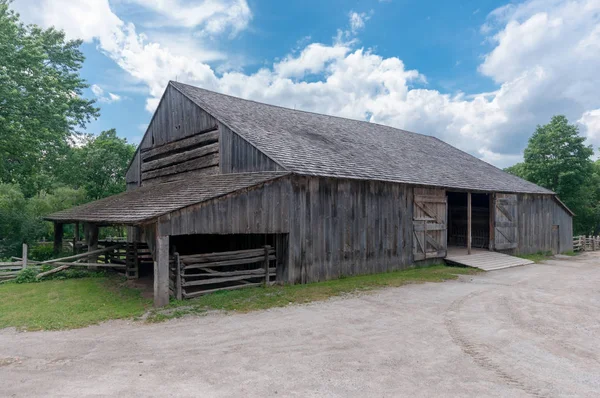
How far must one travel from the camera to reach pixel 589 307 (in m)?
9.76

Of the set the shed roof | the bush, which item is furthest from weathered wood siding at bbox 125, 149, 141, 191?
the bush

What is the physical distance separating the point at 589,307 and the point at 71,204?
29.0 m

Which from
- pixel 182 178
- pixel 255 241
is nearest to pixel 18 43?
pixel 182 178

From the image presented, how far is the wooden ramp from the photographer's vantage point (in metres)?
16.6

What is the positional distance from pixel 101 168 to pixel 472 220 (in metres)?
26.4

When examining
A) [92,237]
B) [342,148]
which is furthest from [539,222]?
[92,237]

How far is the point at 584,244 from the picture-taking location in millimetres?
28000

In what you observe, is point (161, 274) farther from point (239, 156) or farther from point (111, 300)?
point (239, 156)

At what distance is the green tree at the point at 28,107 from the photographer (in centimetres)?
1677

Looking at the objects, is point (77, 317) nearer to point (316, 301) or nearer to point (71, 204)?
point (316, 301)

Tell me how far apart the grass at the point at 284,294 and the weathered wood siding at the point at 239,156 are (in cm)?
382

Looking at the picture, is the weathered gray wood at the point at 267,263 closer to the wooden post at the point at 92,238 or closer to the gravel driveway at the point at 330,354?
the gravel driveway at the point at 330,354

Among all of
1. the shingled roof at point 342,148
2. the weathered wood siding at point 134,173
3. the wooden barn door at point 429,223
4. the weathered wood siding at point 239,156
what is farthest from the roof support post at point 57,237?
the wooden barn door at point 429,223

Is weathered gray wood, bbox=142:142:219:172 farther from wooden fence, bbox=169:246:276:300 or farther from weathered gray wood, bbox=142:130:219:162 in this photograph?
wooden fence, bbox=169:246:276:300
